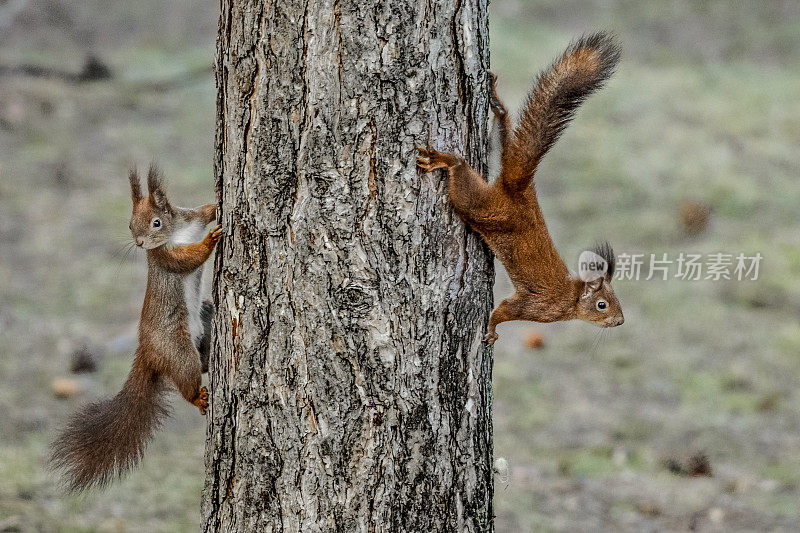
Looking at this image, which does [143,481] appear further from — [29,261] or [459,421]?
[29,261]

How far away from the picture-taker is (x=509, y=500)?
10.6 ft

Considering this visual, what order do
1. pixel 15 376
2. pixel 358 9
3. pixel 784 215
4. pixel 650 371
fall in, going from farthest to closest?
pixel 784 215 → pixel 650 371 → pixel 15 376 → pixel 358 9

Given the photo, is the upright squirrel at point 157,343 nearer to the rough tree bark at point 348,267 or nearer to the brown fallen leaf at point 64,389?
the rough tree bark at point 348,267

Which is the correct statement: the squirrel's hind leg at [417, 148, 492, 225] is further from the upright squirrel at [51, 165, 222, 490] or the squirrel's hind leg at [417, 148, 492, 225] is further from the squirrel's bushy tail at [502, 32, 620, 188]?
the upright squirrel at [51, 165, 222, 490]

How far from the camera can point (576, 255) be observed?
4.95 metres

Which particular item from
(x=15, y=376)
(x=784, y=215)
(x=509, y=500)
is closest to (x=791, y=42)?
(x=784, y=215)

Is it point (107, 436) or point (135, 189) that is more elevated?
point (135, 189)

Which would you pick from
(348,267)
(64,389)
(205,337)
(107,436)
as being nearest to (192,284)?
(205,337)

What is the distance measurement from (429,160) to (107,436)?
1242mm

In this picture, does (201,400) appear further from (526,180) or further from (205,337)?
(526,180)

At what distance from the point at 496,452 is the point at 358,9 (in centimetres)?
235

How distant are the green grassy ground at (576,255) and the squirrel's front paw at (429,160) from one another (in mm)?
886

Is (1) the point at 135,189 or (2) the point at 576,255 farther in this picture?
(2) the point at 576,255

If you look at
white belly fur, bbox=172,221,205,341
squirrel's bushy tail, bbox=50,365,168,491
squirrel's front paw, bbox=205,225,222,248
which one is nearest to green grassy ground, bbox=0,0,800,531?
squirrel's bushy tail, bbox=50,365,168,491
